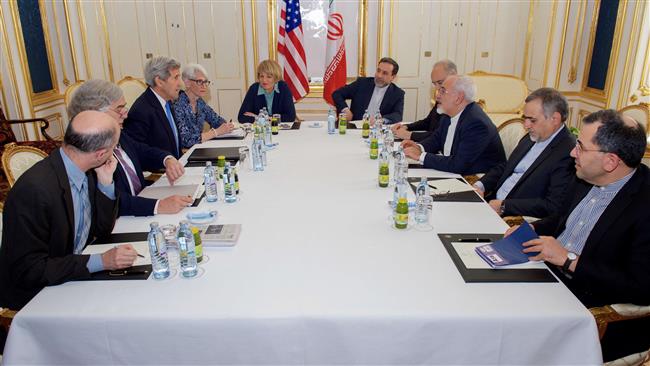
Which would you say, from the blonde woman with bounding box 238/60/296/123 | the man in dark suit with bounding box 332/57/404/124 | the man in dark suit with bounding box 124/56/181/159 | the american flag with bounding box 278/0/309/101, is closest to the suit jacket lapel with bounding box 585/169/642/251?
the man in dark suit with bounding box 124/56/181/159

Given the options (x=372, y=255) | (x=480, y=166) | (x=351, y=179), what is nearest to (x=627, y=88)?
(x=480, y=166)

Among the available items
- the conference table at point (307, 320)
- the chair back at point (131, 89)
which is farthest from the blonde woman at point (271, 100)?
the conference table at point (307, 320)

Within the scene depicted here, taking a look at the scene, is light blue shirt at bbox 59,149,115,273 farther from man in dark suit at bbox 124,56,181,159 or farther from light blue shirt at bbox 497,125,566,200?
light blue shirt at bbox 497,125,566,200

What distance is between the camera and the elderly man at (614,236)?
1749mm

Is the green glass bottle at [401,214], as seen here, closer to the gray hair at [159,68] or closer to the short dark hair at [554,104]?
the short dark hair at [554,104]

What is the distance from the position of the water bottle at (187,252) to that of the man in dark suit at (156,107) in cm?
204

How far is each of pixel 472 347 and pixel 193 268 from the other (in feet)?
3.37

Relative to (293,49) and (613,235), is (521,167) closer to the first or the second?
(613,235)

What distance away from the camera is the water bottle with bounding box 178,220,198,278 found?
5.71 ft

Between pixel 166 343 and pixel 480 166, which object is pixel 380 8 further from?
pixel 166 343

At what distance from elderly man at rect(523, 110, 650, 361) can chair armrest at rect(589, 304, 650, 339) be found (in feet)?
0.13

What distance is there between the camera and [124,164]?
2.78 meters

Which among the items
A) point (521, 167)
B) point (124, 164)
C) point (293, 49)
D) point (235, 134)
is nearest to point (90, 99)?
point (124, 164)

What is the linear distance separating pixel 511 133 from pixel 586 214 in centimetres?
182
